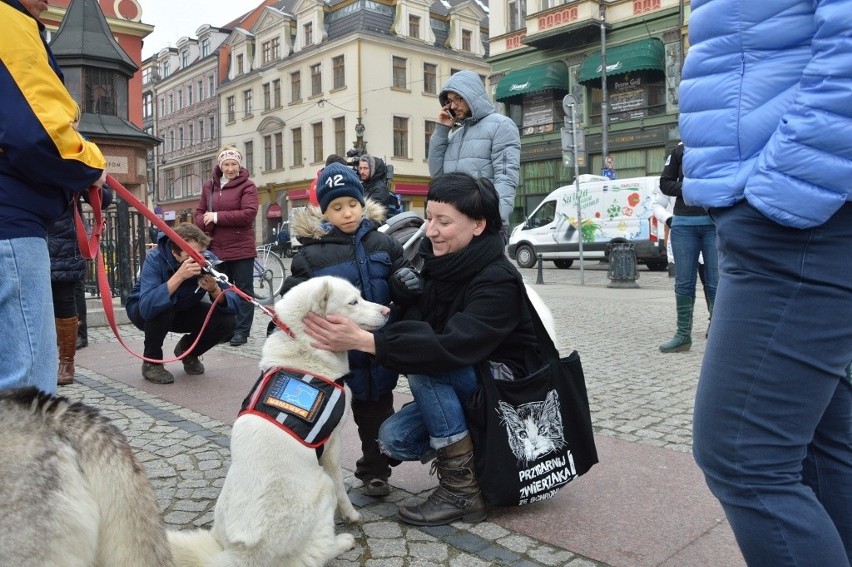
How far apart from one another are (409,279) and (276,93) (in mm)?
48466

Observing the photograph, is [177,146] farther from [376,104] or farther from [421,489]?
[421,489]

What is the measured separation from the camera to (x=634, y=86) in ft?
97.2

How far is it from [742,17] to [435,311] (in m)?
1.90

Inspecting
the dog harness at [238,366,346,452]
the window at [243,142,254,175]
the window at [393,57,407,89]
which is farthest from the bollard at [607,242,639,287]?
the window at [243,142,254,175]

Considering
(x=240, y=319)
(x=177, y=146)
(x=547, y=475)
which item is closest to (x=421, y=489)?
(x=547, y=475)

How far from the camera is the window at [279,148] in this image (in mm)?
47719

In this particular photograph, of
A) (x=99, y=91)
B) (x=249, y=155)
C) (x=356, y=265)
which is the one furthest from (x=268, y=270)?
(x=249, y=155)

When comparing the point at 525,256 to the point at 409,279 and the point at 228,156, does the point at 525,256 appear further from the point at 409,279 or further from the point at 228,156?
the point at 409,279

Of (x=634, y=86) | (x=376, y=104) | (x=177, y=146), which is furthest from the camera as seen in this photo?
(x=177, y=146)

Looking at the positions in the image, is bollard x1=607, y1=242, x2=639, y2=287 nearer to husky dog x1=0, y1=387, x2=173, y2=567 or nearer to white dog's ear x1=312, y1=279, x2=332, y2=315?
white dog's ear x1=312, y1=279, x2=332, y2=315

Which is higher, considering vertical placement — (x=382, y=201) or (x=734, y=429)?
(x=382, y=201)

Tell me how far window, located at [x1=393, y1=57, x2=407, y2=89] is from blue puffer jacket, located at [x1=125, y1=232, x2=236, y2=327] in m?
39.5

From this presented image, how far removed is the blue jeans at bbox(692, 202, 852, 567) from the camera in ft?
5.14

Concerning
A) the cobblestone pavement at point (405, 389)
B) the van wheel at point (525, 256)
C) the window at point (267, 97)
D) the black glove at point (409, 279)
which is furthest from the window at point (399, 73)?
the black glove at point (409, 279)
